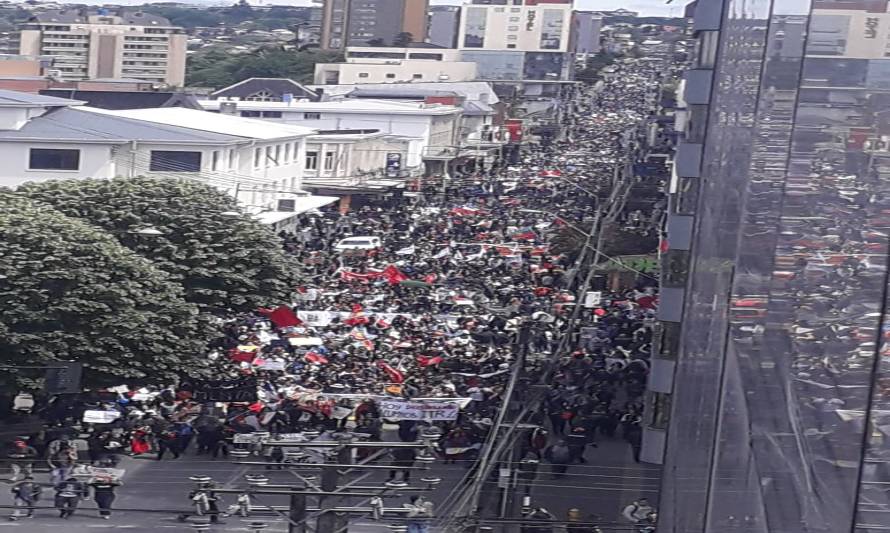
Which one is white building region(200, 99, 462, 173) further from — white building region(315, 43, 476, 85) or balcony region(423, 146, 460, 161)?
white building region(315, 43, 476, 85)

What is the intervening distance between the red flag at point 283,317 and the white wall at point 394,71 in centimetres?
3790

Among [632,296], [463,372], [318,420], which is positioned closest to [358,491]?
[318,420]

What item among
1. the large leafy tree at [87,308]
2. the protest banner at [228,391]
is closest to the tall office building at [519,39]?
the large leafy tree at [87,308]

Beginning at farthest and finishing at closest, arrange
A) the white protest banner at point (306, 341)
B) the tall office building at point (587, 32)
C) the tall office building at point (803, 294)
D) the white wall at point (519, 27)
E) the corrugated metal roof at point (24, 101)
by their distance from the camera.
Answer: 1. the tall office building at point (587, 32)
2. the white wall at point (519, 27)
3. the corrugated metal roof at point (24, 101)
4. the white protest banner at point (306, 341)
5. the tall office building at point (803, 294)

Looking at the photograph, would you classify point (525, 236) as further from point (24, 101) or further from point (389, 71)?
point (389, 71)

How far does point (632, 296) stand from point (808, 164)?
13353mm

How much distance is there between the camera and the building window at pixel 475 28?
69.1 meters

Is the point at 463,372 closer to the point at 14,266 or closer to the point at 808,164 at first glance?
the point at 14,266

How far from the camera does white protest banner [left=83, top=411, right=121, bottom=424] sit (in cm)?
855

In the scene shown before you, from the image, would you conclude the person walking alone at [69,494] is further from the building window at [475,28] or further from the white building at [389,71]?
the building window at [475,28]

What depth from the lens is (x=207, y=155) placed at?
67.5 ft

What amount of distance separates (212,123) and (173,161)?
154 inches

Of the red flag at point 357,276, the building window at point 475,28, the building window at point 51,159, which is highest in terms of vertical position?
the building window at point 475,28

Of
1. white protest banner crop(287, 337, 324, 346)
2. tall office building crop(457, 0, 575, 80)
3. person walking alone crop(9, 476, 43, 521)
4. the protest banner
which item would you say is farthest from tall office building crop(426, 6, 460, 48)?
person walking alone crop(9, 476, 43, 521)
